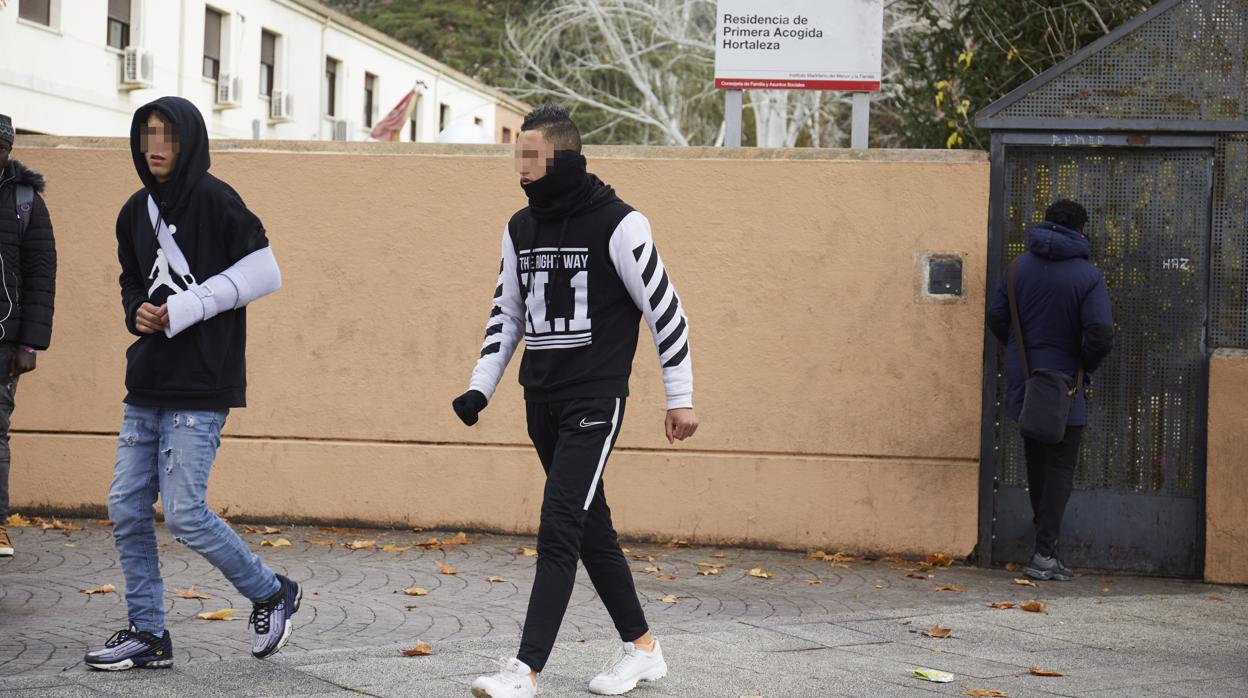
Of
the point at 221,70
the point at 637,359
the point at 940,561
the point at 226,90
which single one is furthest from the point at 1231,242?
the point at 221,70

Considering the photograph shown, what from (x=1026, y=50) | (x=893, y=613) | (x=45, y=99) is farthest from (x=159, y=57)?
(x=893, y=613)

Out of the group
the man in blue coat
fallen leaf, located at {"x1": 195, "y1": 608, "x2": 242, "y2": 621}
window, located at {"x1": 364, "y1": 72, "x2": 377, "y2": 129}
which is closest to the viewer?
fallen leaf, located at {"x1": 195, "y1": 608, "x2": 242, "y2": 621}

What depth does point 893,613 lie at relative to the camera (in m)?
6.40

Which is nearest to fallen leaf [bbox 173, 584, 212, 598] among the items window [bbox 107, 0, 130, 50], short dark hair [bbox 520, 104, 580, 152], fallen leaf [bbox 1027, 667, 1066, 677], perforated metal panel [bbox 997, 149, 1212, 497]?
short dark hair [bbox 520, 104, 580, 152]

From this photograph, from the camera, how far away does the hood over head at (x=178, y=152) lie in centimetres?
479

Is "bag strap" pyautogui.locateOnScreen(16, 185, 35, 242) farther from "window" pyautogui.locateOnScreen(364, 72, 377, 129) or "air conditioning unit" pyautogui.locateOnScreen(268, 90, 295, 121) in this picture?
"window" pyautogui.locateOnScreen(364, 72, 377, 129)

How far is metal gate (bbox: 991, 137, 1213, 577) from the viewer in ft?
25.3

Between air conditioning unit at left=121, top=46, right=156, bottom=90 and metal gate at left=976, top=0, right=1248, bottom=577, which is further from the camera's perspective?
air conditioning unit at left=121, top=46, right=156, bottom=90

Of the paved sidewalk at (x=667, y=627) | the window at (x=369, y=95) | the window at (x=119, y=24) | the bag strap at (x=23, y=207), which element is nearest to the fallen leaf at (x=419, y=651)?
the paved sidewalk at (x=667, y=627)

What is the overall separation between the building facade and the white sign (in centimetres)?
2070

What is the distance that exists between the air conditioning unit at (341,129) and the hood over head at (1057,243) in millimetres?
34648

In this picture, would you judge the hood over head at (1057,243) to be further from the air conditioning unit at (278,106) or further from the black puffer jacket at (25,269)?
the air conditioning unit at (278,106)

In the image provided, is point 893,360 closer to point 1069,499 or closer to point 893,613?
point 1069,499

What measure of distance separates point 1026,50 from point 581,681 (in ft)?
28.3
